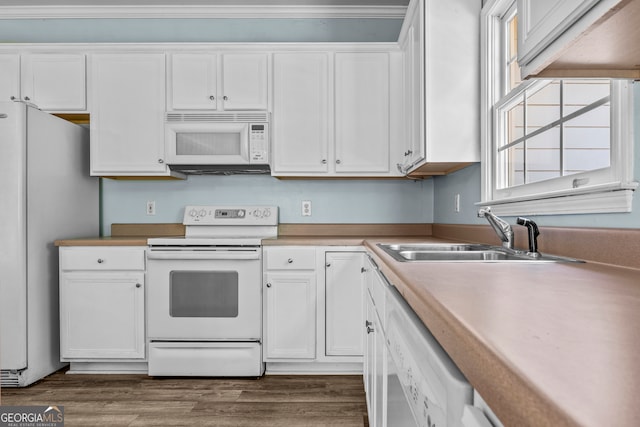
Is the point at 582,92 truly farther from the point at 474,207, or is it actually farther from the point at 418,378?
the point at 418,378

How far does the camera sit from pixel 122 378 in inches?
94.0

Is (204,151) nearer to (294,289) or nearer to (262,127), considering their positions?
(262,127)

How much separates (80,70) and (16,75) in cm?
46

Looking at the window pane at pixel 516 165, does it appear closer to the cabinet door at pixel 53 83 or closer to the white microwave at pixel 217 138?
the white microwave at pixel 217 138

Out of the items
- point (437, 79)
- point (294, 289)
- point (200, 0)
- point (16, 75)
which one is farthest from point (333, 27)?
point (16, 75)

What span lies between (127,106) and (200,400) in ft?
6.58

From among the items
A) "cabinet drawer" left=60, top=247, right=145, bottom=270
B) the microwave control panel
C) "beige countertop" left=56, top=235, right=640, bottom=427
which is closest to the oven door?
"cabinet drawer" left=60, top=247, right=145, bottom=270

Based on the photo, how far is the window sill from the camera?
1.06m

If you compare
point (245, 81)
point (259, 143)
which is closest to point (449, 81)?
point (259, 143)

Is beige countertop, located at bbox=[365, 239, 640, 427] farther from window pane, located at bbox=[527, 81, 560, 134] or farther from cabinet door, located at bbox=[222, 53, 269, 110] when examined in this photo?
cabinet door, located at bbox=[222, 53, 269, 110]

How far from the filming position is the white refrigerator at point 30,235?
86.5 inches

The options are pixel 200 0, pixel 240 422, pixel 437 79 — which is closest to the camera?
pixel 240 422

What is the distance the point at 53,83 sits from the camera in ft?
8.84

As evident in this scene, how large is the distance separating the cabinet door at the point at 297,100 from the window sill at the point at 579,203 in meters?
1.43
